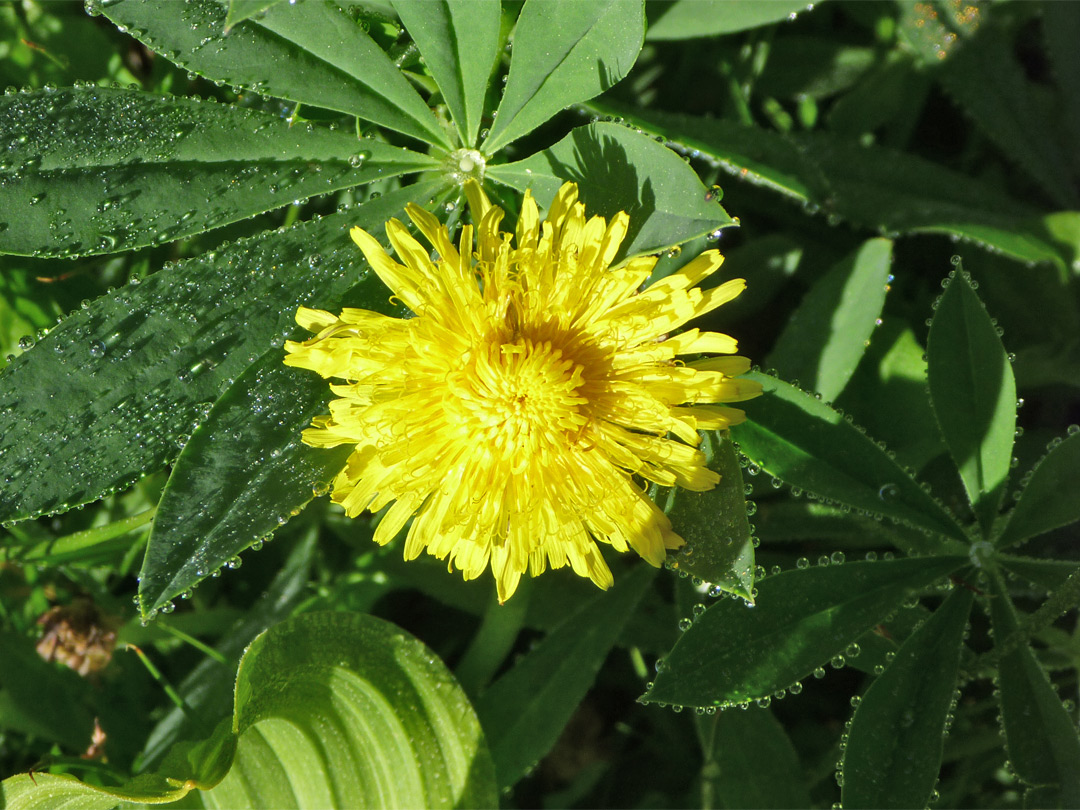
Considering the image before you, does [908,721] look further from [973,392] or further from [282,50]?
[282,50]

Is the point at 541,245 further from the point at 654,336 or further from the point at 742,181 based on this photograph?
the point at 742,181

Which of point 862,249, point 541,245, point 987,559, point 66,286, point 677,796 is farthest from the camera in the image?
point 677,796

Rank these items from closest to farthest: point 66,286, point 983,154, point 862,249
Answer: point 862,249 < point 66,286 < point 983,154

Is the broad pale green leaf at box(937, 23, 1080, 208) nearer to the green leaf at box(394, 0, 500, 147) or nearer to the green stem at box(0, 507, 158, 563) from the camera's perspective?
the green leaf at box(394, 0, 500, 147)

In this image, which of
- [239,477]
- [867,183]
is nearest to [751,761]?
Answer: [239,477]

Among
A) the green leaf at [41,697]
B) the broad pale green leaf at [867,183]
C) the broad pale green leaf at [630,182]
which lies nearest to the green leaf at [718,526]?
the broad pale green leaf at [630,182]

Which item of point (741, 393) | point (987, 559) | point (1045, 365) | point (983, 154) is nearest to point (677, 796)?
point (987, 559)
